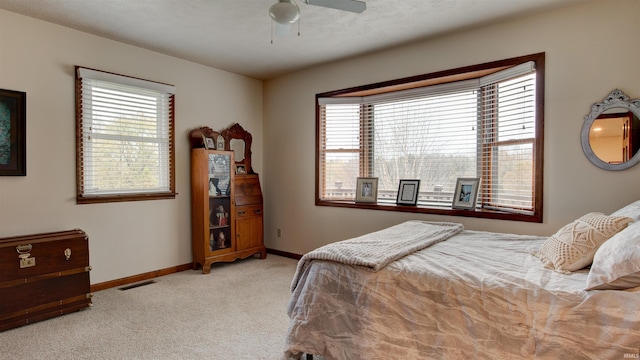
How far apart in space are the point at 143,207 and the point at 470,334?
352 centimetres

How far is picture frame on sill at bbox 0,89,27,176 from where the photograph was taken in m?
2.90

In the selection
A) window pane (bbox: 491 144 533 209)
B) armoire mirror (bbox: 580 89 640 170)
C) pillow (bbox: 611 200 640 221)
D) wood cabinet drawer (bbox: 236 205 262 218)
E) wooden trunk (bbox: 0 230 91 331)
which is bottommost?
wooden trunk (bbox: 0 230 91 331)

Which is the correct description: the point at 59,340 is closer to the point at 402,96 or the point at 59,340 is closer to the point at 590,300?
the point at 590,300

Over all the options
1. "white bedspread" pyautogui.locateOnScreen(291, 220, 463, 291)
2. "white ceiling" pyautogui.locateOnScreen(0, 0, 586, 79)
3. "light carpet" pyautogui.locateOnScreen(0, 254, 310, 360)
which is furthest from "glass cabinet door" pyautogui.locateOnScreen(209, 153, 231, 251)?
"white bedspread" pyautogui.locateOnScreen(291, 220, 463, 291)

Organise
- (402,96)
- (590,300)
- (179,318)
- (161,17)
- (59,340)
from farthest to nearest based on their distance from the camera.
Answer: (402,96), (161,17), (179,318), (59,340), (590,300)

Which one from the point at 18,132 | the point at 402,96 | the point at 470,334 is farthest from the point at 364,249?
the point at 18,132

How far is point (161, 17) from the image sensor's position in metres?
3.02

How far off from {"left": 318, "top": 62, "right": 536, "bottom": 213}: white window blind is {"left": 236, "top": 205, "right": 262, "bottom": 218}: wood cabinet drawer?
2.94 ft

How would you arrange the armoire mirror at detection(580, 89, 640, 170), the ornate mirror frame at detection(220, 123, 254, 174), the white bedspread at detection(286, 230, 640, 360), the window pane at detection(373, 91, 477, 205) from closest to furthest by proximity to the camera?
the white bedspread at detection(286, 230, 640, 360) < the armoire mirror at detection(580, 89, 640, 170) < the window pane at detection(373, 91, 477, 205) < the ornate mirror frame at detection(220, 123, 254, 174)

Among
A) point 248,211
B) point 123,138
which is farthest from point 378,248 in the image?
point 123,138

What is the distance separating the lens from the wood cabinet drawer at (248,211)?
14.6 ft

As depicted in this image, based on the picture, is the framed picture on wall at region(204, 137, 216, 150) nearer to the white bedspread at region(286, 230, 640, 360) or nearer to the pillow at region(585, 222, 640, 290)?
the white bedspread at region(286, 230, 640, 360)

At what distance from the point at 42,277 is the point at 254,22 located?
2757 millimetres

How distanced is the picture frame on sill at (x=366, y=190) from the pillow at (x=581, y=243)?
2.31 meters
